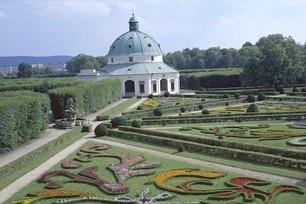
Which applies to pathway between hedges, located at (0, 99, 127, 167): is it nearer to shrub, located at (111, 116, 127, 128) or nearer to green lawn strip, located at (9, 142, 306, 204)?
green lawn strip, located at (9, 142, 306, 204)

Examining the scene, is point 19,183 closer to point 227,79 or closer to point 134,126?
point 134,126

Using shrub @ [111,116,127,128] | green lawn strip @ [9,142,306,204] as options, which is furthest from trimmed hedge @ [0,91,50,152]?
green lawn strip @ [9,142,306,204]

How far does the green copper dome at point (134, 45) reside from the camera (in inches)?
3563

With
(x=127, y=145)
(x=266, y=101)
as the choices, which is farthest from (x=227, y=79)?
(x=127, y=145)

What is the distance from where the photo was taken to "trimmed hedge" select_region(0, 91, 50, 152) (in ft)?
98.2

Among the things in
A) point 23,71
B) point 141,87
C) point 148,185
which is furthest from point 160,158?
point 23,71

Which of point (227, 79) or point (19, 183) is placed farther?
point (227, 79)

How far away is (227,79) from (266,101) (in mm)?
32191

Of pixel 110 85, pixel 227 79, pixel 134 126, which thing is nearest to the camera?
pixel 134 126

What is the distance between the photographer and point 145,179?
850 inches

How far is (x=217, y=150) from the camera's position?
26.3 meters

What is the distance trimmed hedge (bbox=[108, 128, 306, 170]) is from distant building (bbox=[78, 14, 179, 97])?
48195 millimetres

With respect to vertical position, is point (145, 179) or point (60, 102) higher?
point (60, 102)

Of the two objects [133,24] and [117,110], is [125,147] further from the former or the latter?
[133,24]
